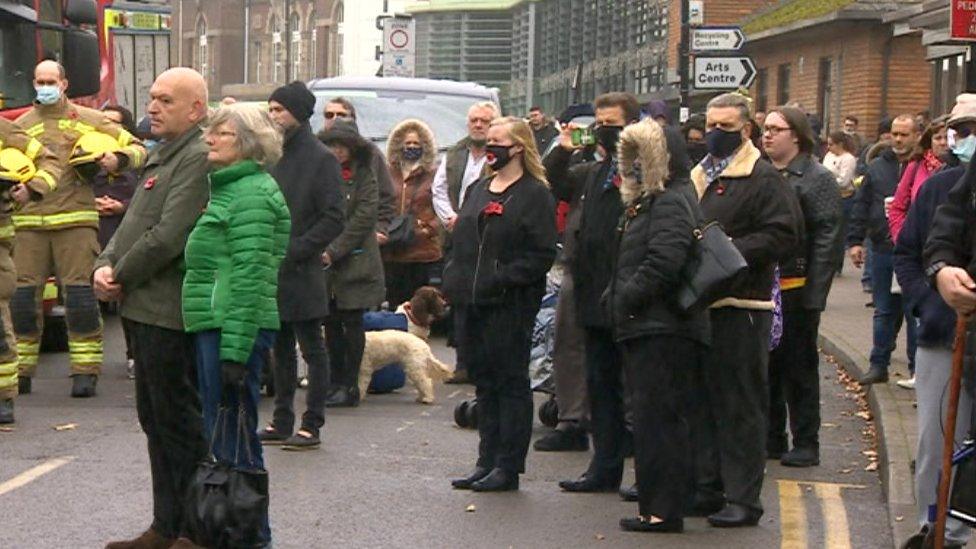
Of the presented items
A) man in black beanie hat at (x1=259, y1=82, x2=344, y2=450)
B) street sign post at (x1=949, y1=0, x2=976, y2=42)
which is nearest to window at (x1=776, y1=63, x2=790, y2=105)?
street sign post at (x1=949, y1=0, x2=976, y2=42)

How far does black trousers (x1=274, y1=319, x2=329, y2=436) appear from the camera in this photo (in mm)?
11812

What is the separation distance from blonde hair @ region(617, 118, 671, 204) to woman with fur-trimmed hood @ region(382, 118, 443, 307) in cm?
706

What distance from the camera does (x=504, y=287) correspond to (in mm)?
10414

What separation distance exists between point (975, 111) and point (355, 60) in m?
74.6

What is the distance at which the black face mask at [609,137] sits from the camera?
413 inches

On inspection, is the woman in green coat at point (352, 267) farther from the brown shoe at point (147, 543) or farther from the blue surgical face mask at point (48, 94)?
the brown shoe at point (147, 543)

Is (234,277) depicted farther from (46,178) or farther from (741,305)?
(46,178)

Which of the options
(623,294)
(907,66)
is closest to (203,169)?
(623,294)

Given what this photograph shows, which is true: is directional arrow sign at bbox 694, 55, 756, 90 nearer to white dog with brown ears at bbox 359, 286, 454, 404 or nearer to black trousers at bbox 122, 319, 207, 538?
white dog with brown ears at bbox 359, 286, 454, 404

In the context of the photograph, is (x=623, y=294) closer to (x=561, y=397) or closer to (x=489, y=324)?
(x=489, y=324)

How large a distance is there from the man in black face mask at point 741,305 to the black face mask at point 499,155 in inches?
34.7

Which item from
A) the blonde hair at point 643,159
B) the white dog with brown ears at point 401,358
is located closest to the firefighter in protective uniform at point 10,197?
the white dog with brown ears at point 401,358

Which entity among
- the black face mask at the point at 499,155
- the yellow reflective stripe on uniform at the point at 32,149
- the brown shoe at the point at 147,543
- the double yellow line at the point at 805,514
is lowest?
the double yellow line at the point at 805,514

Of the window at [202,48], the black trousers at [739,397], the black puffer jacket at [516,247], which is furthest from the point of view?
the window at [202,48]
